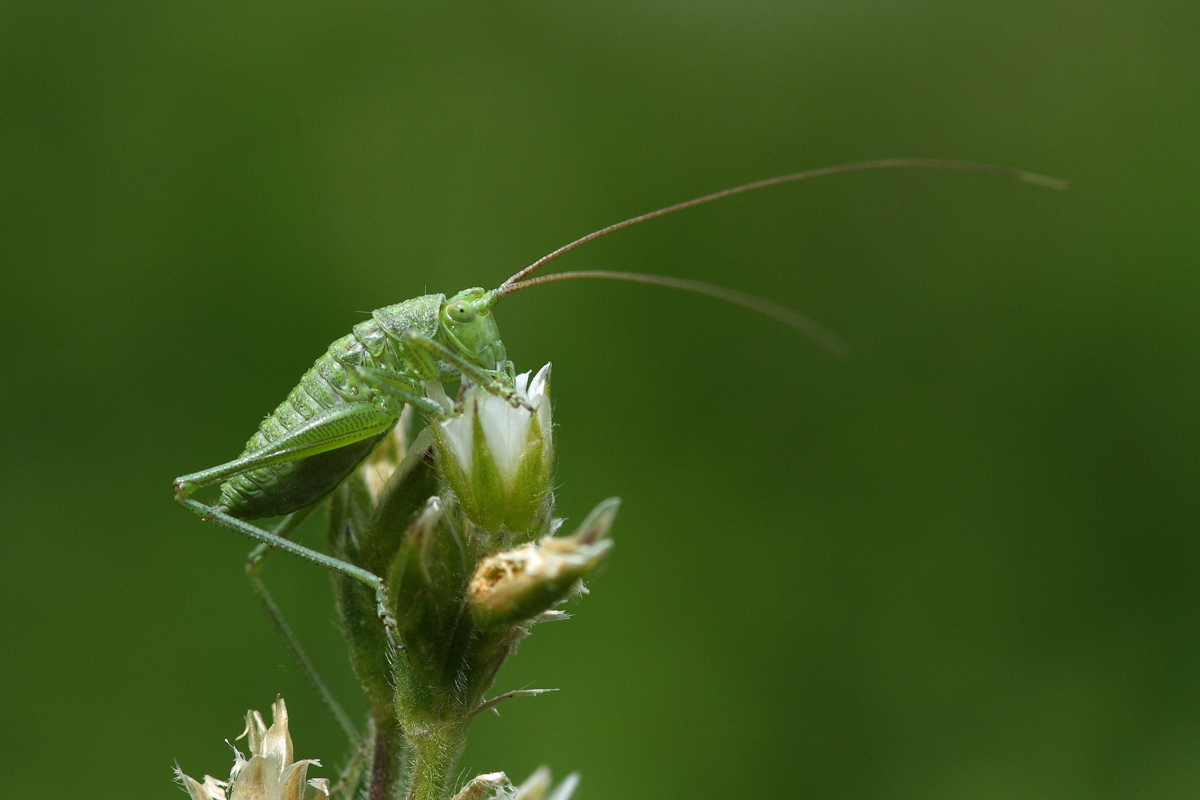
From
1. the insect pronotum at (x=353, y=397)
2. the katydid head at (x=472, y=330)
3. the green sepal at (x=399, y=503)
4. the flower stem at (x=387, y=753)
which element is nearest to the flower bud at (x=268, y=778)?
the flower stem at (x=387, y=753)

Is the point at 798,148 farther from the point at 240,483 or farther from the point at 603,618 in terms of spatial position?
the point at 240,483

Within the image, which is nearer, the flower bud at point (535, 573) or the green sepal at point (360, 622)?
the flower bud at point (535, 573)

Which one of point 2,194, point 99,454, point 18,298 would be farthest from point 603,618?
point 2,194

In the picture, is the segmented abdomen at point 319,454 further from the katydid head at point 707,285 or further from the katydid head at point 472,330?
the katydid head at point 707,285

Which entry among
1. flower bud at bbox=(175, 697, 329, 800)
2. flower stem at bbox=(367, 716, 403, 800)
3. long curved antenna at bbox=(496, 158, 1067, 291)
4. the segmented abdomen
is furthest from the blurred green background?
flower bud at bbox=(175, 697, 329, 800)

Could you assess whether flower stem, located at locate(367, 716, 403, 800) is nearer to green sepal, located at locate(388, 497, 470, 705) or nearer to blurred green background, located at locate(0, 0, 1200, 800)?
green sepal, located at locate(388, 497, 470, 705)

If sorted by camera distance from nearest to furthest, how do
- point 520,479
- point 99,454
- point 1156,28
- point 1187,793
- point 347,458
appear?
point 520,479 → point 347,458 → point 1187,793 → point 99,454 → point 1156,28
